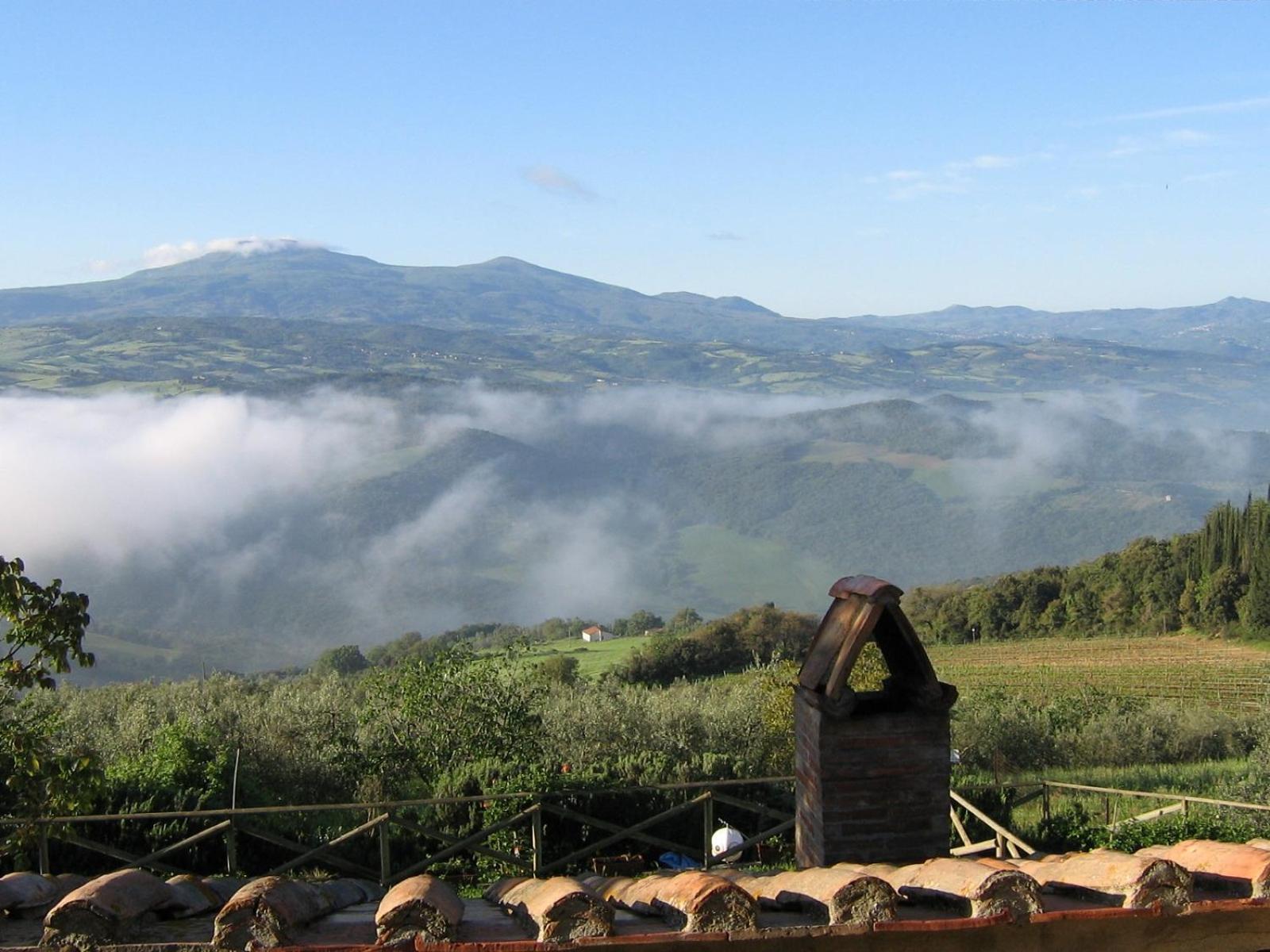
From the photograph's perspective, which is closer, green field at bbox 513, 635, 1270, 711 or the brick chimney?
the brick chimney

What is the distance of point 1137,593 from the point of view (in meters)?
62.3

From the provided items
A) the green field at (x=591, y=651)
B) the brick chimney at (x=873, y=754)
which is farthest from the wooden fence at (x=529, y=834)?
the green field at (x=591, y=651)

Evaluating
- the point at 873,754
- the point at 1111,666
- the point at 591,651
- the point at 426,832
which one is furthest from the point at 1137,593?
the point at 873,754

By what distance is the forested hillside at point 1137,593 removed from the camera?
5900 cm

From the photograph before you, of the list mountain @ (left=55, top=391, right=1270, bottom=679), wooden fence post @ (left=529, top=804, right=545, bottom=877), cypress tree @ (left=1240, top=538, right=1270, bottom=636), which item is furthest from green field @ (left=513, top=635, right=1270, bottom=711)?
mountain @ (left=55, top=391, right=1270, bottom=679)

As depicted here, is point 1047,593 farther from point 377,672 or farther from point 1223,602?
point 377,672

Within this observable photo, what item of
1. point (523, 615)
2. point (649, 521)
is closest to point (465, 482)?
point (649, 521)

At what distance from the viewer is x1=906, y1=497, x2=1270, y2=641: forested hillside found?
194 feet

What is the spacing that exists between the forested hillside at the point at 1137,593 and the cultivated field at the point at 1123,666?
2.41 m

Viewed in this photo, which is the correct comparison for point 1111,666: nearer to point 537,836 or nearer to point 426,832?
point 537,836

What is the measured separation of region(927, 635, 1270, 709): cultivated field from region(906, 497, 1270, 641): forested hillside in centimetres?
241

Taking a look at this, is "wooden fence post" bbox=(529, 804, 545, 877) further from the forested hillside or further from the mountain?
the mountain

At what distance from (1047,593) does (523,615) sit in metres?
73.2

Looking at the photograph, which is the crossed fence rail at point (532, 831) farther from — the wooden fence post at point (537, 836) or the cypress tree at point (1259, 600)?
the cypress tree at point (1259, 600)
